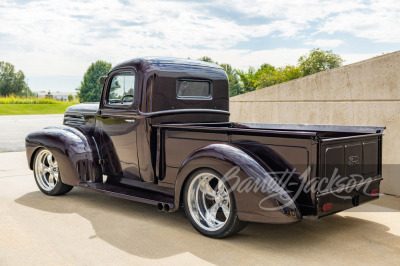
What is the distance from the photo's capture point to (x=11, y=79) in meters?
105

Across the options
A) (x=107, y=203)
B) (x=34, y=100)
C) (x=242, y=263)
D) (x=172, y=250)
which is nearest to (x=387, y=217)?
(x=242, y=263)

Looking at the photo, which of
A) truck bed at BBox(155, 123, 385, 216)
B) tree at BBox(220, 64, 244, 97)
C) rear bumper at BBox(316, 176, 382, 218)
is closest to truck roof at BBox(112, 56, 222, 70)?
truck bed at BBox(155, 123, 385, 216)

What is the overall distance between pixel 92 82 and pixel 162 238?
90.9 meters

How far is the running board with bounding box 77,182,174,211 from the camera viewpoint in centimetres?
488

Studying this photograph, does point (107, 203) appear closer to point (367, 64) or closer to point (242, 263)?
point (242, 263)

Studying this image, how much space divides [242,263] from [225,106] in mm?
3008

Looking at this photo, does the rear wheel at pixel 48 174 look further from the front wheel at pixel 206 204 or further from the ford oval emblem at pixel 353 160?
the ford oval emblem at pixel 353 160

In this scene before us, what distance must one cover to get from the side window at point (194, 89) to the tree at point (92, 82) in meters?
85.7

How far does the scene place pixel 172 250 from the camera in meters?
4.11

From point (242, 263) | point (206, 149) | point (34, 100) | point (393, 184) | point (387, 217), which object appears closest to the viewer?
point (242, 263)

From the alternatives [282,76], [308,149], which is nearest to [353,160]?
[308,149]

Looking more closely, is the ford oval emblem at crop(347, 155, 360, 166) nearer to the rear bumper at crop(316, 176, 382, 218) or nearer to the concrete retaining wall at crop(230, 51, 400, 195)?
the rear bumper at crop(316, 176, 382, 218)

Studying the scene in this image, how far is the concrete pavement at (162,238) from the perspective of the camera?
12.8 ft

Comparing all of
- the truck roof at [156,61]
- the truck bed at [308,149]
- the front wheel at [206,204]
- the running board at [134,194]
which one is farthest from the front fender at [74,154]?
the front wheel at [206,204]
